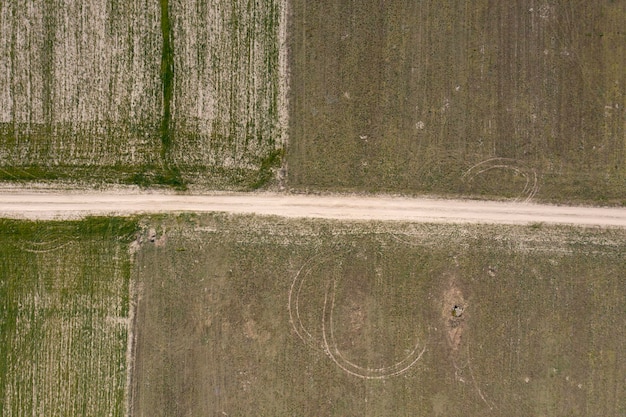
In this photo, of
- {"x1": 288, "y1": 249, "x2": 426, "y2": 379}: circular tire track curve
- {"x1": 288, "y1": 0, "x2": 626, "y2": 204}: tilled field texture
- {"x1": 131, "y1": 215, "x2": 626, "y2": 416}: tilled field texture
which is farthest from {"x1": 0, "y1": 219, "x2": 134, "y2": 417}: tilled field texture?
{"x1": 288, "y1": 0, "x2": 626, "y2": 204}: tilled field texture

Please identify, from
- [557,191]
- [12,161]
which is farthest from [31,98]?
[557,191]

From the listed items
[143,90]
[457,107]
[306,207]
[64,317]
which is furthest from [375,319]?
[143,90]

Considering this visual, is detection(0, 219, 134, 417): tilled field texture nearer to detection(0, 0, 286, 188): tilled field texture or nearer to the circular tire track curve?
detection(0, 0, 286, 188): tilled field texture

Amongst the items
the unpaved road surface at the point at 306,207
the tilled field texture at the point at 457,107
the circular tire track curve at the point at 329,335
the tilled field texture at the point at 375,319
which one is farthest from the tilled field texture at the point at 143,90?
the circular tire track curve at the point at 329,335

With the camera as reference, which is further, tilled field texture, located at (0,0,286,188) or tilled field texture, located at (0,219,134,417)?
tilled field texture, located at (0,0,286,188)

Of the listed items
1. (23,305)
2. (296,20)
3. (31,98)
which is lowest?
(23,305)

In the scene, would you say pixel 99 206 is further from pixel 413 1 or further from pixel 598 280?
Result: pixel 598 280

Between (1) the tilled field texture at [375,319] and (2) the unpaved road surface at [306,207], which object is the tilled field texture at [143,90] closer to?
(2) the unpaved road surface at [306,207]
